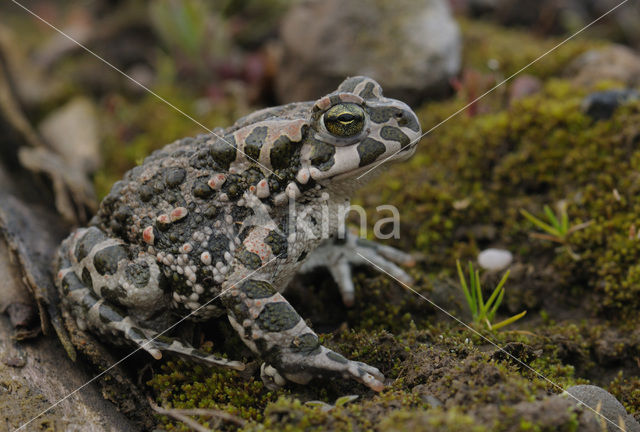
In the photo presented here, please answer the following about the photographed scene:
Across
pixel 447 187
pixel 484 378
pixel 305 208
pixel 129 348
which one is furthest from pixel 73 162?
pixel 484 378

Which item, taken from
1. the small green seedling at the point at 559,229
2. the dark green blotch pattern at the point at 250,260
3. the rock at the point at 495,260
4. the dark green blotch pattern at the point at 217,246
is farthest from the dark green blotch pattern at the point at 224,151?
the small green seedling at the point at 559,229

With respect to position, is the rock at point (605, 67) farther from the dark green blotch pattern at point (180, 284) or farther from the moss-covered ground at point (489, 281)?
the dark green blotch pattern at point (180, 284)

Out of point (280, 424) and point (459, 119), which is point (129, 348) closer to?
point (280, 424)

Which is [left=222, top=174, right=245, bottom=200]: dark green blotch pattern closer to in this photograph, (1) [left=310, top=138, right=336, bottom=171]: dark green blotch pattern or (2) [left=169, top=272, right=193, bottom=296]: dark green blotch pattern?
(1) [left=310, top=138, right=336, bottom=171]: dark green blotch pattern

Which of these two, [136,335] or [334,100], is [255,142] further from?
[136,335]

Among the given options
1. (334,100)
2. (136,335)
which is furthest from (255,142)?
(136,335)

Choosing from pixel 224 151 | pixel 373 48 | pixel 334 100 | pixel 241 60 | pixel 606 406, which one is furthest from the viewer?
pixel 241 60

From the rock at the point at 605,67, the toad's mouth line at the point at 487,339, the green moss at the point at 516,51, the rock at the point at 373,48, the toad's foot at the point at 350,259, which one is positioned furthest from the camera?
the green moss at the point at 516,51
